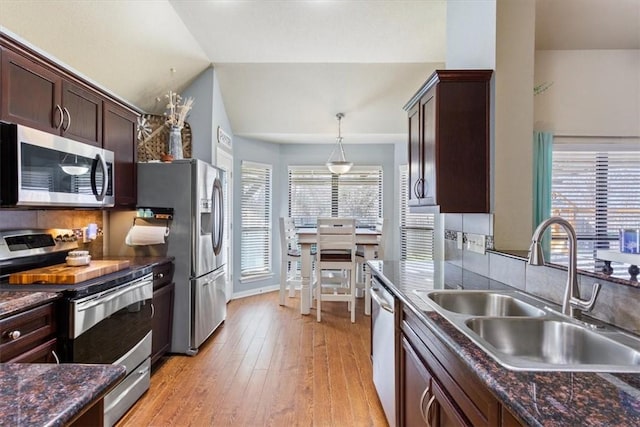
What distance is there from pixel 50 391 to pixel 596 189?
11.8ft

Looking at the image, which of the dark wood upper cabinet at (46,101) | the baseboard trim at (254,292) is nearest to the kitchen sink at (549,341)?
the dark wood upper cabinet at (46,101)

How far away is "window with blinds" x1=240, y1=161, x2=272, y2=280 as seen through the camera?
5016mm

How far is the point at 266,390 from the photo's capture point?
241 centimetres

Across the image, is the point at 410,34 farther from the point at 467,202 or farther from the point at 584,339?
the point at 584,339

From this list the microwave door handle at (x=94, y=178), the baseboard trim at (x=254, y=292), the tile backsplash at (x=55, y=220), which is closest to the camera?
the tile backsplash at (x=55, y=220)

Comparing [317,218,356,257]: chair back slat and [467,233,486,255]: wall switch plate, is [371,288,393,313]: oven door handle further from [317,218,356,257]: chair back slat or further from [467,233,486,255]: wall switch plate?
[317,218,356,257]: chair back slat

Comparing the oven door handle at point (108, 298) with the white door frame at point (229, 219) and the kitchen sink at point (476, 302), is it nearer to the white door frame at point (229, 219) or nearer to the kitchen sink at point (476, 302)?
the kitchen sink at point (476, 302)

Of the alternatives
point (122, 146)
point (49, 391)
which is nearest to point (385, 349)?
point (49, 391)

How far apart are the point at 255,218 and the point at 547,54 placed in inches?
157

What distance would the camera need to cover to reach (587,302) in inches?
44.5

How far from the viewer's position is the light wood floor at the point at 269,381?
82.5 inches

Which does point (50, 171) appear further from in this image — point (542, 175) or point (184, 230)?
point (542, 175)

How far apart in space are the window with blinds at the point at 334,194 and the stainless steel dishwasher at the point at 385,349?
331cm

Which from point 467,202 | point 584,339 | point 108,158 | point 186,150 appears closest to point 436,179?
point 467,202
